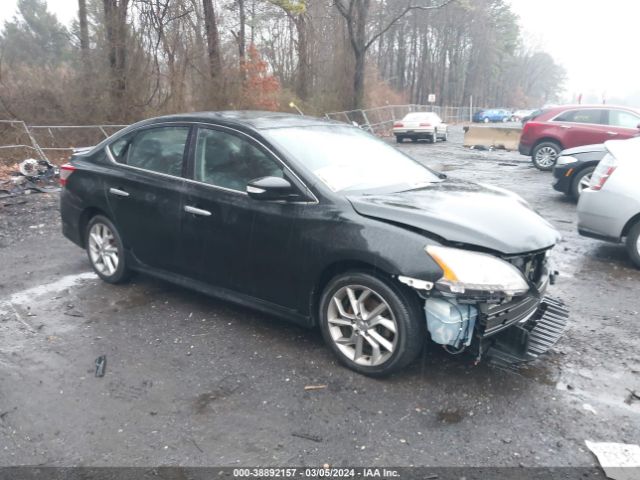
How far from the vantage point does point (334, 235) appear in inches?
134

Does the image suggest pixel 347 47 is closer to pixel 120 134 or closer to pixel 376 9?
pixel 376 9

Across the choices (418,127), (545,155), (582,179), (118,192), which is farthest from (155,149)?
(418,127)

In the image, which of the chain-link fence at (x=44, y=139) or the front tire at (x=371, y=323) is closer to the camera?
the front tire at (x=371, y=323)

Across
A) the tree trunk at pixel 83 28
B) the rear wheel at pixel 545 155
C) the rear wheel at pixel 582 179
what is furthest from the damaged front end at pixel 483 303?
the tree trunk at pixel 83 28

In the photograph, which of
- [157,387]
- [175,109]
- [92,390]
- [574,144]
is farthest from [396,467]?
[175,109]

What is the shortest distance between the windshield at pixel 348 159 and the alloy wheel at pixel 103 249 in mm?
2100

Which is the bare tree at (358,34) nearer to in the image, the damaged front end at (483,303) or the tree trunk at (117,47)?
the tree trunk at (117,47)

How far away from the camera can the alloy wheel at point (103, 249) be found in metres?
5.01

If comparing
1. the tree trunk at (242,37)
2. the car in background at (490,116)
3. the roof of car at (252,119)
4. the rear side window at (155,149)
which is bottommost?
the rear side window at (155,149)

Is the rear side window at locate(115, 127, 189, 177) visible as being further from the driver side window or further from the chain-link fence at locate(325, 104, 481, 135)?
the chain-link fence at locate(325, 104, 481, 135)

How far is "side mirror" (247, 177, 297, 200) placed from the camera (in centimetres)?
352

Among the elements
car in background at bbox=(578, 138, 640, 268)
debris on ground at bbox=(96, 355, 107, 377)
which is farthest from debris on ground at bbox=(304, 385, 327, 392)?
car in background at bbox=(578, 138, 640, 268)

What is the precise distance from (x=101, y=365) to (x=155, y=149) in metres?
1.97

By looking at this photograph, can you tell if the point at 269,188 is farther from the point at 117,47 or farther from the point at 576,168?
the point at 117,47
